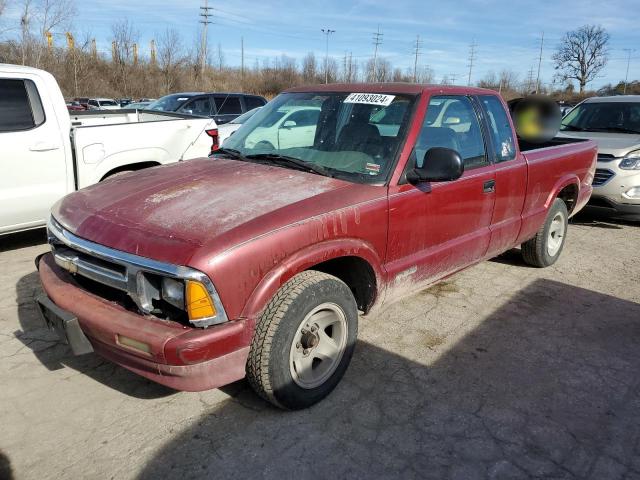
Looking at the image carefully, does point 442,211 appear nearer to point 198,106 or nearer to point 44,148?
point 44,148

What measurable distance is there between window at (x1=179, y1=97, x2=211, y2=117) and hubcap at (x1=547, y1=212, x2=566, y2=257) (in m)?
8.15

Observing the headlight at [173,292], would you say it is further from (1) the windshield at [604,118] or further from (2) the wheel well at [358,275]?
(1) the windshield at [604,118]

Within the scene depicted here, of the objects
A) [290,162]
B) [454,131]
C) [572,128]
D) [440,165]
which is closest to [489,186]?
→ [454,131]

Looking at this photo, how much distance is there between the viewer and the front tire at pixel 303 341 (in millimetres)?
2604

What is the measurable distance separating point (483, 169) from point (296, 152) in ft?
4.93

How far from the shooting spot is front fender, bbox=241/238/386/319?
252 centimetres

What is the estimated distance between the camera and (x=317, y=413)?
290cm

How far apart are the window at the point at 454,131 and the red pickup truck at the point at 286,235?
0.05ft

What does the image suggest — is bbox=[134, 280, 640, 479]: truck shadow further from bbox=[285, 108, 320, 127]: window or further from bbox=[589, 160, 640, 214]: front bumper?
bbox=[589, 160, 640, 214]: front bumper

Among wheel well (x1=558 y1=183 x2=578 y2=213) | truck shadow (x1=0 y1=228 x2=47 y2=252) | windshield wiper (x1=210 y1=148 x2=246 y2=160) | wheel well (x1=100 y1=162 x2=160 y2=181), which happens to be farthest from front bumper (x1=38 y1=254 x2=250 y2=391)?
wheel well (x1=558 y1=183 x2=578 y2=213)

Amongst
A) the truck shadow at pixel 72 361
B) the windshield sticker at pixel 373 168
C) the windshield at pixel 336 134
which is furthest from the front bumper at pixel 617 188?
the truck shadow at pixel 72 361

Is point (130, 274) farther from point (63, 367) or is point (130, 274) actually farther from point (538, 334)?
point (538, 334)

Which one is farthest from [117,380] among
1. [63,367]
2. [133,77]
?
[133,77]

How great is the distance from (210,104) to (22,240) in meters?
6.63
